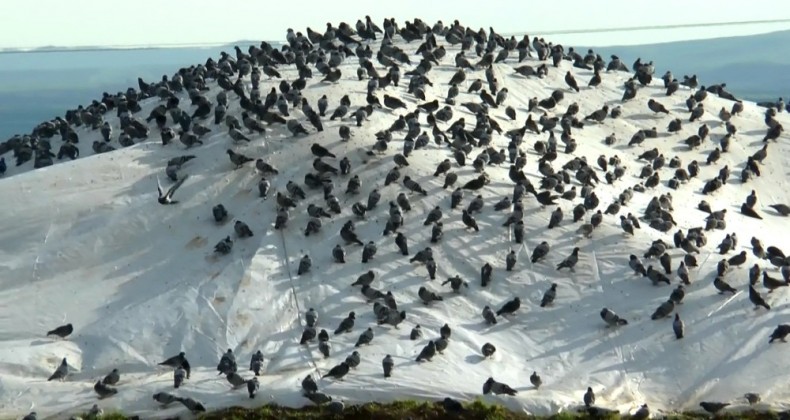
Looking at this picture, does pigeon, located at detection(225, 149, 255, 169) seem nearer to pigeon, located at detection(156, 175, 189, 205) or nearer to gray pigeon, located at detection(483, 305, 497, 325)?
pigeon, located at detection(156, 175, 189, 205)

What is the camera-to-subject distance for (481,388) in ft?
86.8

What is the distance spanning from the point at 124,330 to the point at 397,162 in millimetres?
9401

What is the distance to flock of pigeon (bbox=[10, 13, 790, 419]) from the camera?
2962 cm

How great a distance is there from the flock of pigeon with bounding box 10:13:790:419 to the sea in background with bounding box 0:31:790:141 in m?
37.2

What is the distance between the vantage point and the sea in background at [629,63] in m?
94.4

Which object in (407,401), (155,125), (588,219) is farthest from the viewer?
(155,125)

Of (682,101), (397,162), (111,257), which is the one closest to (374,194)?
(397,162)

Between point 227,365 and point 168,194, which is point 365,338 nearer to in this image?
point 227,365

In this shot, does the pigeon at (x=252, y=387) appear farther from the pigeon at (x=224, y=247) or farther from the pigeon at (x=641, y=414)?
the pigeon at (x=641, y=414)

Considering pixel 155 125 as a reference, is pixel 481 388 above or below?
below

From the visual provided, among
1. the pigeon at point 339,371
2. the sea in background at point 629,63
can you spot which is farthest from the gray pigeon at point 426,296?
the sea in background at point 629,63

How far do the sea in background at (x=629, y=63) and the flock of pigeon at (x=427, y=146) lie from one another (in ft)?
122

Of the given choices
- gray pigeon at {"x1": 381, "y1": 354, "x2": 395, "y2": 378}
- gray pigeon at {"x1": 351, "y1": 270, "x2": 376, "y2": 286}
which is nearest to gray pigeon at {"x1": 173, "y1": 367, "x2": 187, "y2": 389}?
gray pigeon at {"x1": 381, "y1": 354, "x2": 395, "y2": 378}

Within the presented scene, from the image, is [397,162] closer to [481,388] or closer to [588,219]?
[588,219]
